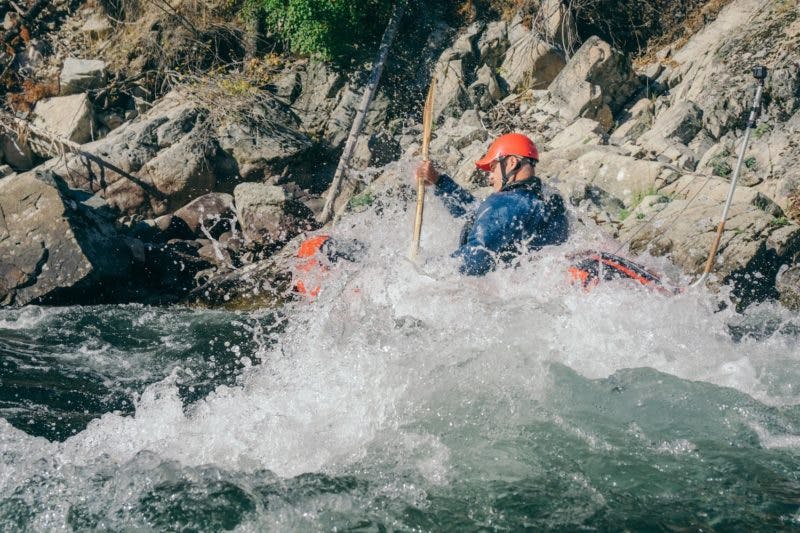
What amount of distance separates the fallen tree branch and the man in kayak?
7.31 metres

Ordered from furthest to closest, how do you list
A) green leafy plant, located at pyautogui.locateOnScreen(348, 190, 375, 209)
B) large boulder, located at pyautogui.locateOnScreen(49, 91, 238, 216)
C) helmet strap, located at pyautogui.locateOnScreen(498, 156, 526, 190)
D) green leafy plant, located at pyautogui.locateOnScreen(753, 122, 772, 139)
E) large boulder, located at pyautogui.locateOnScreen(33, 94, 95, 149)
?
large boulder, located at pyautogui.locateOnScreen(33, 94, 95, 149), large boulder, located at pyautogui.locateOnScreen(49, 91, 238, 216), green leafy plant, located at pyautogui.locateOnScreen(348, 190, 375, 209), green leafy plant, located at pyautogui.locateOnScreen(753, 122, 772, 139), helmet strap, located at pyautogui.locateOnScreen(498, 156, 526, 190)

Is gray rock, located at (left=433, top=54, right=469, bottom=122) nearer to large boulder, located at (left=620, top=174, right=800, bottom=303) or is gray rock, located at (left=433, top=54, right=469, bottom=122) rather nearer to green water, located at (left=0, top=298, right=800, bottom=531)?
large boulder, located at (left=620, top=174, right=800, bottom=303)

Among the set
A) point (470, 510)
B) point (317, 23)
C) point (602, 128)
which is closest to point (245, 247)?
point (317, 23)

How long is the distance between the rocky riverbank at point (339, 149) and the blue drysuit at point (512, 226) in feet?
9.33

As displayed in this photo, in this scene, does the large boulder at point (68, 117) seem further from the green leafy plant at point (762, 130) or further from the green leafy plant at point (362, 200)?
the green leafy plant at point (762, 130)

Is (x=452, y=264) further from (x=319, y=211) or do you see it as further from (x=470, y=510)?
(x=319, y=211)

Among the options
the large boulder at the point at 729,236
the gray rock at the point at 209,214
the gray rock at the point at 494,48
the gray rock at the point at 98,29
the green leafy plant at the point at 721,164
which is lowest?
the gray rock at the point at 209,214

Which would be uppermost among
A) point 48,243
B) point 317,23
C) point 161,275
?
point 317,23

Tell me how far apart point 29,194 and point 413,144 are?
6088 mm

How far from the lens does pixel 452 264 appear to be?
524cm

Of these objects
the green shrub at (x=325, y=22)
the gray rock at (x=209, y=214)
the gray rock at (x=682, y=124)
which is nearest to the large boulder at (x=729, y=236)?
the gray rock at (x=682, y=124)

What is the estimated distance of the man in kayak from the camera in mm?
5168

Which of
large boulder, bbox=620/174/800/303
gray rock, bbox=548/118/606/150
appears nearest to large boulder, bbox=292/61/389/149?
gray rock, bbox=548/118/606/150

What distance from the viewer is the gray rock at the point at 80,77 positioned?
12664 mm
